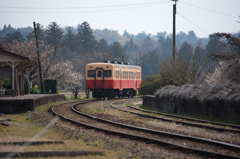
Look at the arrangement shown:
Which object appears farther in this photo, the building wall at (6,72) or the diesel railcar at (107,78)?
the diesel railcar at (107,78)

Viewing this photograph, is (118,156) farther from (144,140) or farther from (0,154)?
(0,154)

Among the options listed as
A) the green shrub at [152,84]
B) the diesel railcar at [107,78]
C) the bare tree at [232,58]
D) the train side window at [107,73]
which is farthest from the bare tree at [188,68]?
the diesel railcar at [107,78]

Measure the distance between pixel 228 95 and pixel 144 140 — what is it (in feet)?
17.9

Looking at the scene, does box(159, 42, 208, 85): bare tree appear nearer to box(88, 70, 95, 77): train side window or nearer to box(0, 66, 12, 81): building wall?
box(88, 70, 95, 77): train side window

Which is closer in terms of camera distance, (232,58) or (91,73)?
(232,58)

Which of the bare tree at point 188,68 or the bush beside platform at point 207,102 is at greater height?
the bare tree at point 188,68

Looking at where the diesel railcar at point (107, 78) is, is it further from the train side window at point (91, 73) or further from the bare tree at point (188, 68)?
the bare tree at point (188, 68)

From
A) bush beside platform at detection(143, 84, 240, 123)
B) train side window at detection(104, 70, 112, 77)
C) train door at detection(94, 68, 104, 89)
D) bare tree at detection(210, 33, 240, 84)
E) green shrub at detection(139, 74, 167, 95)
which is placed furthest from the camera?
train door at detection(94, 68, 104, 89)

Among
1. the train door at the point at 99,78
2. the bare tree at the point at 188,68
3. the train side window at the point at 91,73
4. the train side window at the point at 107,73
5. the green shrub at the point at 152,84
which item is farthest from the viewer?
the train side window at the point at 91,73

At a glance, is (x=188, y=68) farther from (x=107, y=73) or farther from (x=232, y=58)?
(x=107, y=73)

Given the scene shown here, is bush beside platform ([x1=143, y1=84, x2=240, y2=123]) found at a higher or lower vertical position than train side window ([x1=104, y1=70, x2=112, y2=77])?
lower

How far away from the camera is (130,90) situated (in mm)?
33062

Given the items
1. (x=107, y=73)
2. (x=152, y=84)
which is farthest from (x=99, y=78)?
(x=152, y=84)

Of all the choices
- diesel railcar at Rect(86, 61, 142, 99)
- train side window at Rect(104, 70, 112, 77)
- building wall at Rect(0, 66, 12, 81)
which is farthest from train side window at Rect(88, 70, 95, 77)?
building wall at Rect(0, 66, 12, 81)
